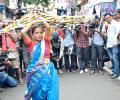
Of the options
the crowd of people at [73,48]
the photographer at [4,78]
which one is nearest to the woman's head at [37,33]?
the crowd of people at [73,48]

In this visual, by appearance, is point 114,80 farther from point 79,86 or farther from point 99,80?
point 79,86

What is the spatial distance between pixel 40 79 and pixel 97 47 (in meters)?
6.54

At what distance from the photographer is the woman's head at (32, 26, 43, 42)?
20.3 feet

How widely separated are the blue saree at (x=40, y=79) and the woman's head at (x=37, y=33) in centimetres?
10

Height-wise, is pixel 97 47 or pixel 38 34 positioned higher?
pixel 38 34

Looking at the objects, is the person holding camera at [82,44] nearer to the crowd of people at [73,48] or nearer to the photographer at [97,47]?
the crowd of people at [73,48]

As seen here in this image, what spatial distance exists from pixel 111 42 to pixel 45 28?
5174 millimetres

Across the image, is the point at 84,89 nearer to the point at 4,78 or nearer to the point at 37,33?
the point at 4,78

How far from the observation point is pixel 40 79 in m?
6.17

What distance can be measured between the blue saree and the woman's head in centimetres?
10

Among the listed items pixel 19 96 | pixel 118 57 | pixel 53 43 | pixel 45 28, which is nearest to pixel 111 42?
pixel 118 57

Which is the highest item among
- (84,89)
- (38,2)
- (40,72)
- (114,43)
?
(38,2)

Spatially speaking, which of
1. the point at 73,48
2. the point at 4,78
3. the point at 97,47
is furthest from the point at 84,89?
the point at 73,48

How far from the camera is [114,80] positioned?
1116 cm
